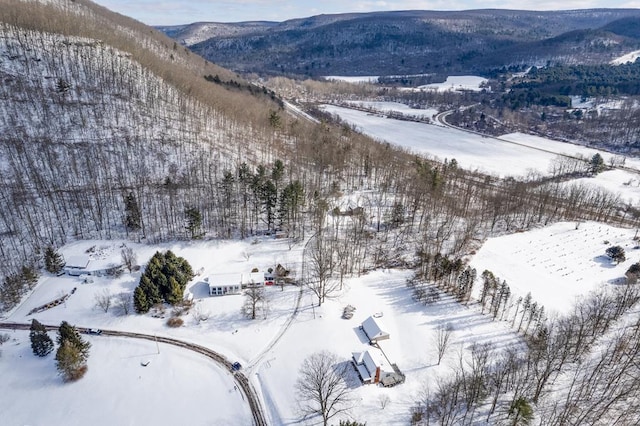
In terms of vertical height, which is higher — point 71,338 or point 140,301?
point 71,338

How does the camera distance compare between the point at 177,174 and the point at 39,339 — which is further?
the point at 177,174

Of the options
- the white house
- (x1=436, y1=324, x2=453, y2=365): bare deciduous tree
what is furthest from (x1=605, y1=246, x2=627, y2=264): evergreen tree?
the white house

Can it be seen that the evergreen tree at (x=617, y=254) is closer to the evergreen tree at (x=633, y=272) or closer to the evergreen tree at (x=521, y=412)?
the evergreen tree at (x=633, y=272)

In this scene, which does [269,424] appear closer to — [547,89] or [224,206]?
[224,206]

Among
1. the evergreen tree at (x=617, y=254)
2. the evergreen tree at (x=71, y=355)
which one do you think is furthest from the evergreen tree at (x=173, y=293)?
the evergreen tree at (x=617, y=254)

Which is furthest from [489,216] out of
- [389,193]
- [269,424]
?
[269,424]

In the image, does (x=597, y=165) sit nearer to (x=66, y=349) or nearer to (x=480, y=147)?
(x=480, y=147)

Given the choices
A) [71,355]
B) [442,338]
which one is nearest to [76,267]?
[71,355]
